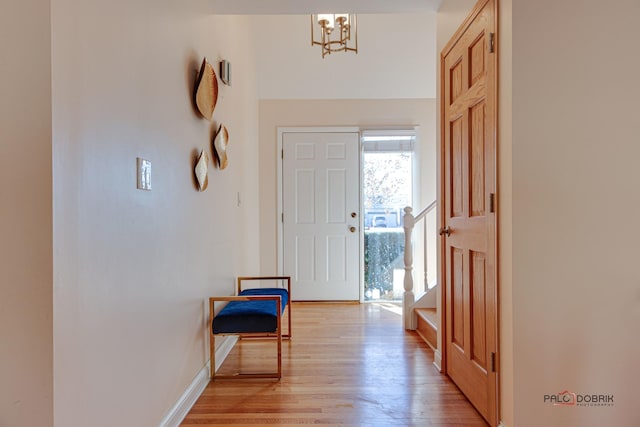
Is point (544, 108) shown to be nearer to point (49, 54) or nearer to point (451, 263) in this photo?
point (451, 263)

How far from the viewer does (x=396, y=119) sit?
16.0 feet

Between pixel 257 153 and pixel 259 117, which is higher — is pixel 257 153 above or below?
below

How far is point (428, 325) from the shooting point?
322 cm

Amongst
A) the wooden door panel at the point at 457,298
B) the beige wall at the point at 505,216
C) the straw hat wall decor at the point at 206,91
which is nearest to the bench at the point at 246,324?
the wooden door panel at the point at 457,298

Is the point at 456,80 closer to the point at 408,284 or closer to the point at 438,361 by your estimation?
the point at 438,361

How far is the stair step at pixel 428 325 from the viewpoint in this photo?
120 inches

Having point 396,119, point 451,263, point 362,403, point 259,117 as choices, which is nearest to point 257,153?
point 259,117

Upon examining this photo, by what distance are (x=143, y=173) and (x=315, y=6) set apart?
5.30ft

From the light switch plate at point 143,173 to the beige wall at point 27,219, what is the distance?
0.51 metres

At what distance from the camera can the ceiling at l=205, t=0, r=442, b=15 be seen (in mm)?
2521

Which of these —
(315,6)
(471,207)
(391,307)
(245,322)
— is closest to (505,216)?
(471,207)

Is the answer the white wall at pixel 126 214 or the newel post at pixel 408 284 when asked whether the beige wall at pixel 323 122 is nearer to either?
the newel post at pixel 408 284

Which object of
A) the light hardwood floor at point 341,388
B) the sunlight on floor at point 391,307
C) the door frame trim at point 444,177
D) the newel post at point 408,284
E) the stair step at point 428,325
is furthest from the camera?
the sunlight on floor at point 391,307

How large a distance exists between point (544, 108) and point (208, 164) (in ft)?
6.33
